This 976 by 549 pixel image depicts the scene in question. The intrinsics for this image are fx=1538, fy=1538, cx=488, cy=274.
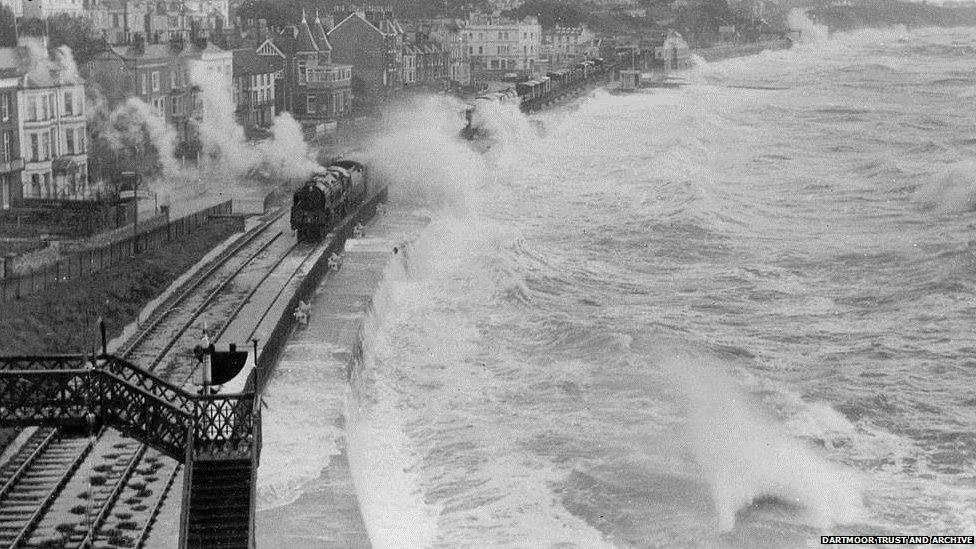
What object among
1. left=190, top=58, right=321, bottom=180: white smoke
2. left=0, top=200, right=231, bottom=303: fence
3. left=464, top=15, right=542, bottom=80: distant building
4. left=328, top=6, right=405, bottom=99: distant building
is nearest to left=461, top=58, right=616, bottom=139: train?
left=464, top=15, right=542, bottom=80: distant building

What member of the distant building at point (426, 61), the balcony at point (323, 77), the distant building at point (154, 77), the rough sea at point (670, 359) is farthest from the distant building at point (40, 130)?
the distant building at point (426, 61)

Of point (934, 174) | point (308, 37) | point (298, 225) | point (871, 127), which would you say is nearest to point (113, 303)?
point (298, 225)

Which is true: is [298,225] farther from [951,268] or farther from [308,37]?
[308,37]

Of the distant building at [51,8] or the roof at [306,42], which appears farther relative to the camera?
the distant building at [51,8]

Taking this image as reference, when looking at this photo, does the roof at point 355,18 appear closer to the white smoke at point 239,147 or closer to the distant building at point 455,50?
the distant building at point 455,50

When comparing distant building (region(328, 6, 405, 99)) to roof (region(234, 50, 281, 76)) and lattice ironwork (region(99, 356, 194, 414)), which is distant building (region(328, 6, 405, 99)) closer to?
roof (region(234, 50, 281, 76))

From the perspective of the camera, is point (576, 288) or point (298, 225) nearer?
point (576, 288)
